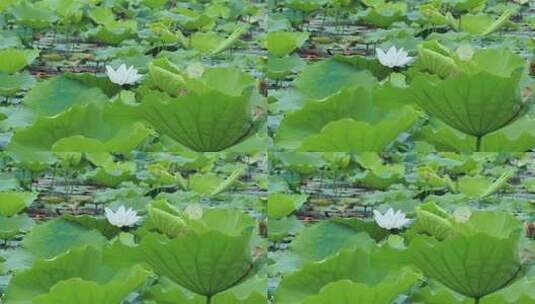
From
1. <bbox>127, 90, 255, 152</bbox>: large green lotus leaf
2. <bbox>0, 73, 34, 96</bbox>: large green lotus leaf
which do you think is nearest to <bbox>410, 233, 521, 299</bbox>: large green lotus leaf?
<bbox>127, 90, 255, 152</bbox>: large green lotus leaf

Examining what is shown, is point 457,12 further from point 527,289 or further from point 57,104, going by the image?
point 57,104

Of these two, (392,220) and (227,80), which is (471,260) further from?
(227,80)

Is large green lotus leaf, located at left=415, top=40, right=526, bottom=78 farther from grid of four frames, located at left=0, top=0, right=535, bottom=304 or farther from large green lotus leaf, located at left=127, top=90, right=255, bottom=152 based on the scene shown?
large green lotus leaf, located at left=127, top=90, right=255, bottom=152

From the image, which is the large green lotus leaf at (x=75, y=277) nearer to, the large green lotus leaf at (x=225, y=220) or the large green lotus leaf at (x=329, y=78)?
the large green lotus leaf at (x=225, y=220)

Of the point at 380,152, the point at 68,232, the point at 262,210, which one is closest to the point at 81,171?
the point at 68,232

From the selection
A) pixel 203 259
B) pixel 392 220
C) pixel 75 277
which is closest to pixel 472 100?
pixel 392 220

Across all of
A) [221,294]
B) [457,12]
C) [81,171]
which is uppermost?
[457,12]

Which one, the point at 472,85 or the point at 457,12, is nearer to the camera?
the point at 472,85
